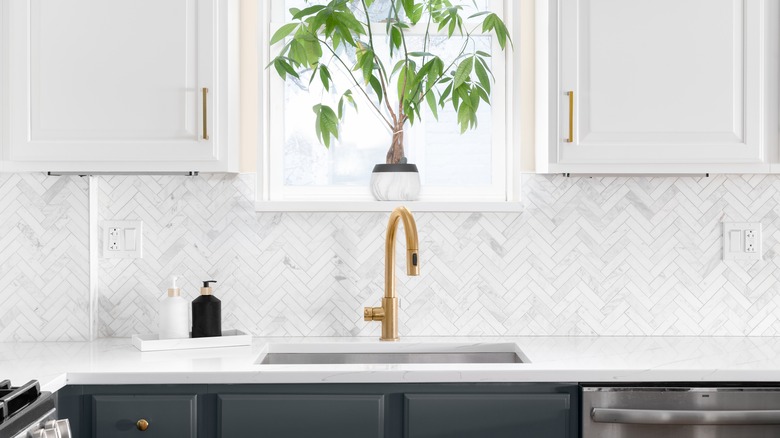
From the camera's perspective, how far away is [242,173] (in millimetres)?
2516

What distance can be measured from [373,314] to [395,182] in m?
0.43

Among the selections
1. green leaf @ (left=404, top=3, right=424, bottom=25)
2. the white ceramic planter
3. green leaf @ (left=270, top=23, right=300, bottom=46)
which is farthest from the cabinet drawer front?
green leaf @ (left=404, top=3, right=424, bottom=25)

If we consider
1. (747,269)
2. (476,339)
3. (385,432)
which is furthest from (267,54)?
(747,269)

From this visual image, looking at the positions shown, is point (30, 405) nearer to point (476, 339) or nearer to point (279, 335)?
point (279, 335)

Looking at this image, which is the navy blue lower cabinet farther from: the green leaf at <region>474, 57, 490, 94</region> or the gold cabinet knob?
the green leaf at <region>474, 57, 490, 94</region>

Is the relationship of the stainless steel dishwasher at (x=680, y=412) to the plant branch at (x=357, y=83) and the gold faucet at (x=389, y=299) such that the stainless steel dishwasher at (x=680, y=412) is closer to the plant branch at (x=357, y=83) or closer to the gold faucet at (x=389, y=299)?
the gold faucet at (x=389, y=299)

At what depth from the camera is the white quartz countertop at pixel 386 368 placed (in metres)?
1.86

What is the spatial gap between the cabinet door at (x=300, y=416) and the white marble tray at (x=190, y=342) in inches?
15.2

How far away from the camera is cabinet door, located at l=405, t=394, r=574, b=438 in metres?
1.88

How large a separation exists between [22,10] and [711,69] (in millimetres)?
1901

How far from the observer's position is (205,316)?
227 cm

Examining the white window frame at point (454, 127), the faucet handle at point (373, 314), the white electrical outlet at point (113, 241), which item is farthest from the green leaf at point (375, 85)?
the white electrical outlet at point (113, 241)

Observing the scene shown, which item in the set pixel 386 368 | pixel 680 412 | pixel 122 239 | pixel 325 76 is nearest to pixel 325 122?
pixel 325 76

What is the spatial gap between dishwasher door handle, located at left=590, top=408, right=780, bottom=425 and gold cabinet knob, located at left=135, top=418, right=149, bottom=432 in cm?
106
